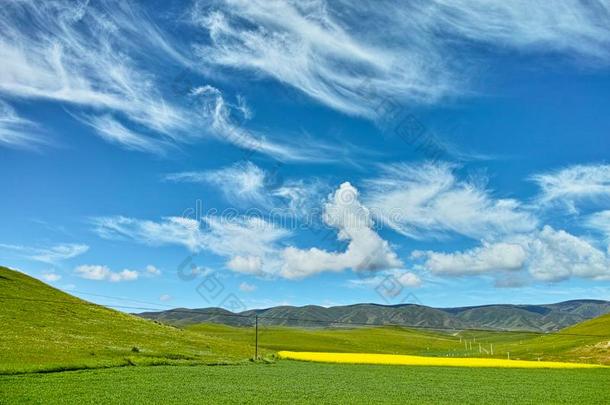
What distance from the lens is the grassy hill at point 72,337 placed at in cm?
5852

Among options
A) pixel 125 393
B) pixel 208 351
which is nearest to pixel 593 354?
pixel 208 351

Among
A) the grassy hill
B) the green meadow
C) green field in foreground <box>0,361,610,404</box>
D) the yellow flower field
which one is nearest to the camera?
green field in foreground <box>0,361,610,404</box>

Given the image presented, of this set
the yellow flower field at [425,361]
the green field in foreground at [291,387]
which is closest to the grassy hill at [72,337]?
the green field in foreground at [291,387]

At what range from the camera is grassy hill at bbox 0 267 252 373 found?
58.5 meters

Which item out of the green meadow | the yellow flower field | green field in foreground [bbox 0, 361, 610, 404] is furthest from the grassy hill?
the yellow flower field

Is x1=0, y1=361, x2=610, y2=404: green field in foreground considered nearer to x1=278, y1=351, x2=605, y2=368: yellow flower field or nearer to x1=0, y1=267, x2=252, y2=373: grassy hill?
x1=0, y1=267, x2=252, y2=373: grassy hill

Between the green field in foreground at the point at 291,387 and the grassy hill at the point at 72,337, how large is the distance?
8.26 m

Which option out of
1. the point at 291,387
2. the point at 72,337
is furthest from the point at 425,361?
the point at 72,337

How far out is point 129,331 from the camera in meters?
93.1

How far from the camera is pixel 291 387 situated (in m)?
43.8

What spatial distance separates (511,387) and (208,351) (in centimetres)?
5551

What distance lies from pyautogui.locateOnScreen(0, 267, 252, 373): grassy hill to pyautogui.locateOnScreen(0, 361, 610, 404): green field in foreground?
27.1 ft

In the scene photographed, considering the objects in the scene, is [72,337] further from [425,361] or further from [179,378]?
[425,361]

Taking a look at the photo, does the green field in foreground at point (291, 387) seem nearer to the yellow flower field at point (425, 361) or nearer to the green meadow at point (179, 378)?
the green meadow at point (179, 378)
